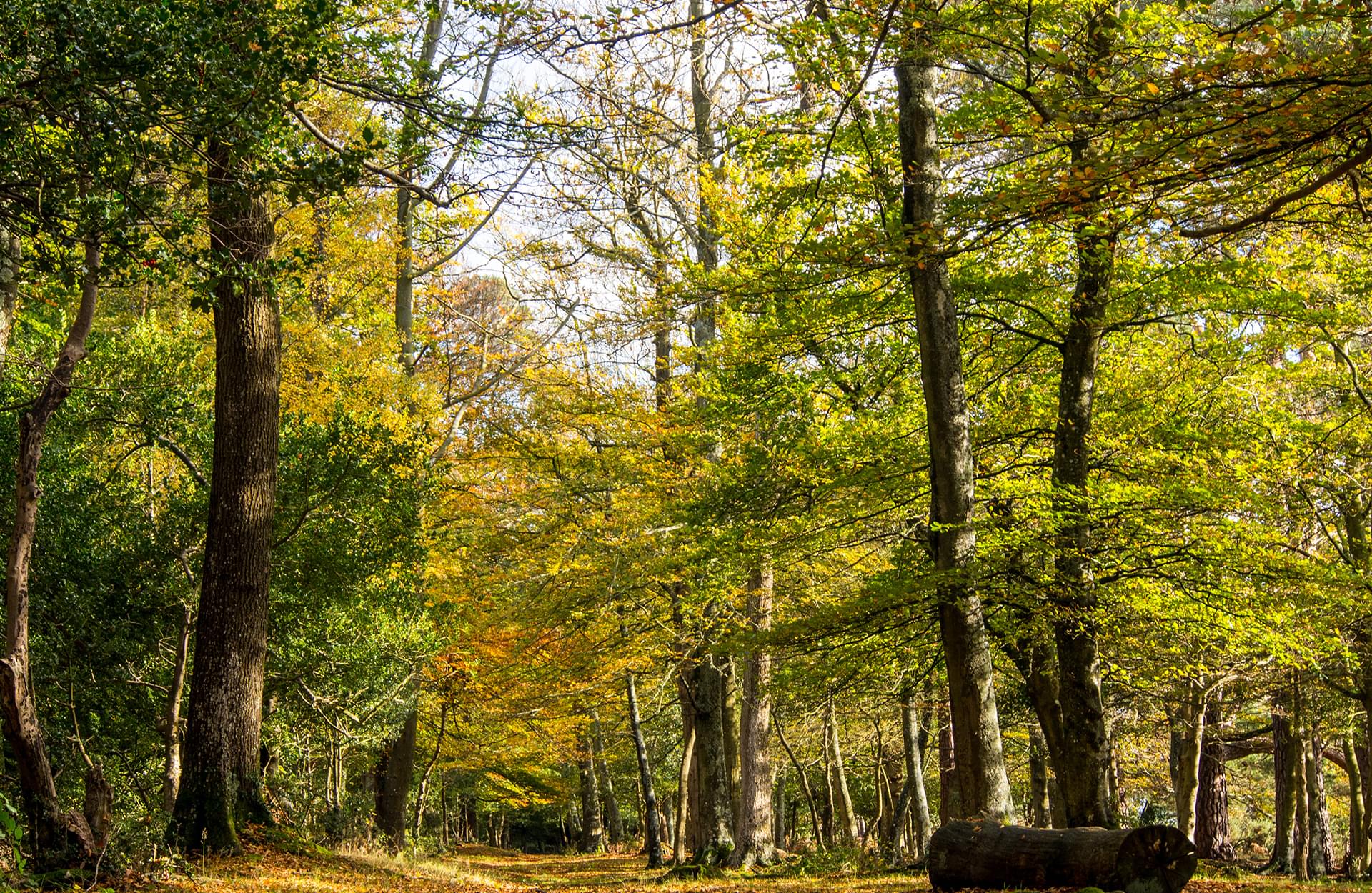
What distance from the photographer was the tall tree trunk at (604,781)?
2264 cm

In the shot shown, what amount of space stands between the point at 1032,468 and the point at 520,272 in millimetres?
8420

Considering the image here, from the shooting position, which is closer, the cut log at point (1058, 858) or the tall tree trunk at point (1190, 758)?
the cut log at point (1058, 858)

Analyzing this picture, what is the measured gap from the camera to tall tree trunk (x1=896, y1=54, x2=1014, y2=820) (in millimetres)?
8219

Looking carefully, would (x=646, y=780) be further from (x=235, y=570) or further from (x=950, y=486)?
(x=950, y=486)

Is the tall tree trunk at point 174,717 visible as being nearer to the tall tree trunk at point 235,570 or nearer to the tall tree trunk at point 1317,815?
the tall tree trunk at point 235,570

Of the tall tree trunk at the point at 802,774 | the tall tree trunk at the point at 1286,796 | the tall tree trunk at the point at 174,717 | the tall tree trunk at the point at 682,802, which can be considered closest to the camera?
the tall tree trunk at the point at 174,717

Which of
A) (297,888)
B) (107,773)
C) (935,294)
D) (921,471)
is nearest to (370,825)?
(107,773)

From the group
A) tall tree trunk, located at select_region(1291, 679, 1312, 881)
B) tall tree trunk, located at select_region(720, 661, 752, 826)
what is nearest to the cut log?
tall tree trunk, located at select_region(720, 661, 752, 826)

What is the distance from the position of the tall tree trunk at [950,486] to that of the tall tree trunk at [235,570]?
561 cm

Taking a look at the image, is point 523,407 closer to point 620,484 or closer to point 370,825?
point 620,484

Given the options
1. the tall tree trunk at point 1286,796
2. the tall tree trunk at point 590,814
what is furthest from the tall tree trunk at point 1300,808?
the tall tree trunk at point 590,814


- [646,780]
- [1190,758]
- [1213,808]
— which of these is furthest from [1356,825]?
[646,780]

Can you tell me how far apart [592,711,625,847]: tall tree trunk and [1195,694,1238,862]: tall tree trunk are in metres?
11.6

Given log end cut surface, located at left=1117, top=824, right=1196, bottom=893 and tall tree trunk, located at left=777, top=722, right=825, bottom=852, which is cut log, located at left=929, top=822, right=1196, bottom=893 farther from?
tall tree trunk, located at left=777, top=722, right=825, bottom=852
